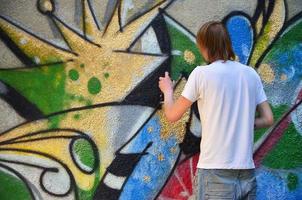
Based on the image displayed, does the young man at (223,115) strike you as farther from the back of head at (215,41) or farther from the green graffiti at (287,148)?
the green graffiti at (287,148)

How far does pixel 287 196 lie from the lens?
3.97 meters

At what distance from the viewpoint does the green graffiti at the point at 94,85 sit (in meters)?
3.98

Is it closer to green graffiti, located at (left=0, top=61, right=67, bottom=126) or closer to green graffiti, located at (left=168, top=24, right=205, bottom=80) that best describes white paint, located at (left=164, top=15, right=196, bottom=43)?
green graffiti, located at (left=168, top=24, right=205, bottom=80)

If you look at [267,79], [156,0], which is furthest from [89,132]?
[267,79]

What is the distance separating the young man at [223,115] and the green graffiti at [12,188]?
1.55 meters

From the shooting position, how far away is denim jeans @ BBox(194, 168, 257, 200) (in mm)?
3029

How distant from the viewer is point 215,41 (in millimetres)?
3045

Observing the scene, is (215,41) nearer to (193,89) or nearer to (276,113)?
(193,89)

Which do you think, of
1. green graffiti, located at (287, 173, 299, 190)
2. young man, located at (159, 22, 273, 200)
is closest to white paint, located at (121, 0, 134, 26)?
young man, located at (159, 22, 273, 200)

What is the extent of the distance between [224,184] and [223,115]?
39 cm

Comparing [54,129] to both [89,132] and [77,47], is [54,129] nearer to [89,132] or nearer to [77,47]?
[89,132]

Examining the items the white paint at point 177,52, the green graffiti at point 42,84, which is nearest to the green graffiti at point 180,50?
the white paint at point 177,52

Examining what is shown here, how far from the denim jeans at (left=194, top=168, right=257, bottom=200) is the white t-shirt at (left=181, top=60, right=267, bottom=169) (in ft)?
0.15

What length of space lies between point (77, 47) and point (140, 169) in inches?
40.0
